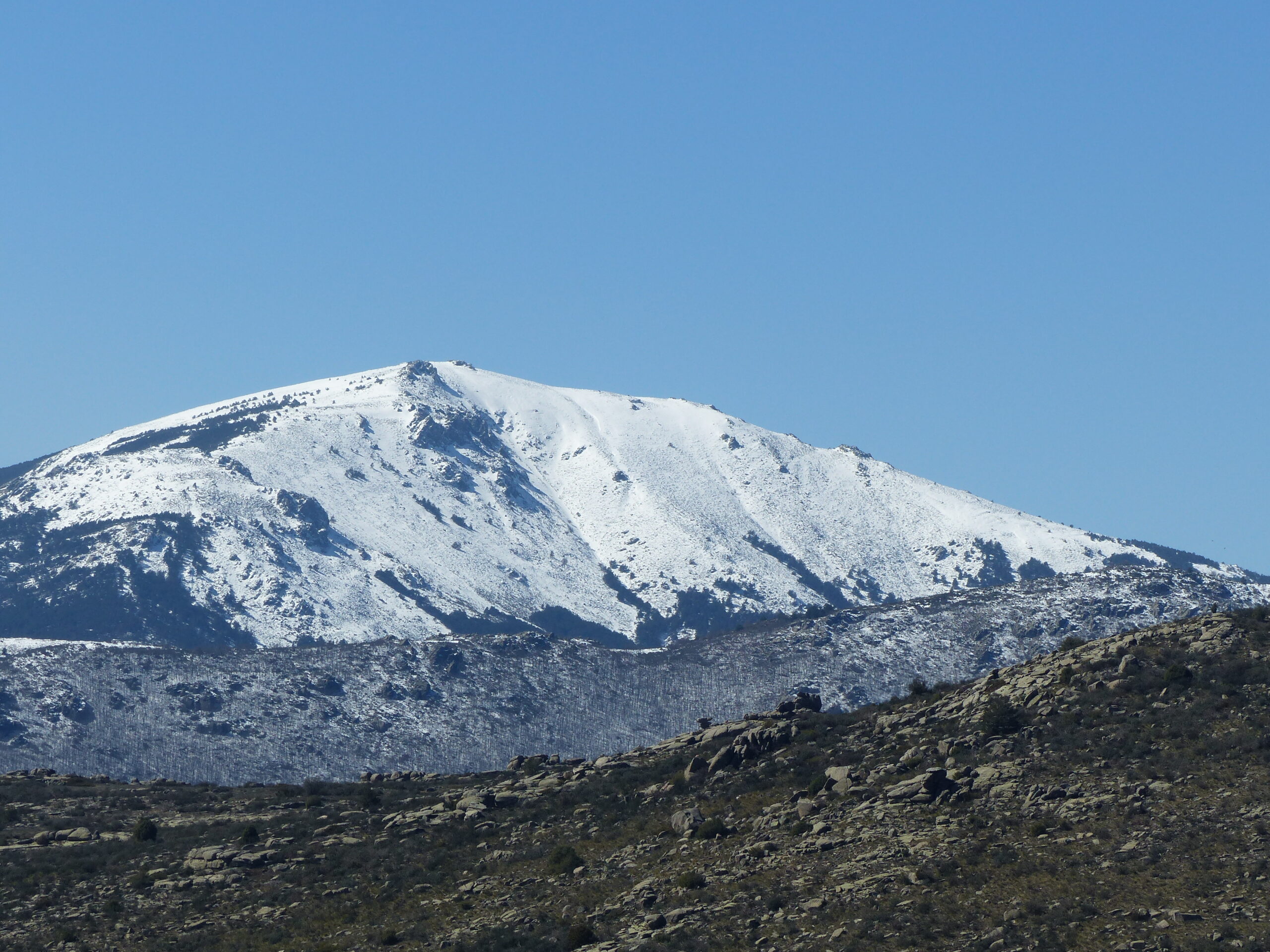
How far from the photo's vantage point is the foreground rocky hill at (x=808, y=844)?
48531 millimetres

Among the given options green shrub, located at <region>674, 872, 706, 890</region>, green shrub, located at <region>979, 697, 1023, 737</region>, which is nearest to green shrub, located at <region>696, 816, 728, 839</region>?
green shrub, located at <region>674, 872, 706, 890</region>

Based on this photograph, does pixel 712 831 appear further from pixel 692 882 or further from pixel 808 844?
pixel 692 882

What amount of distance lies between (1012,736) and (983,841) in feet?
33.8

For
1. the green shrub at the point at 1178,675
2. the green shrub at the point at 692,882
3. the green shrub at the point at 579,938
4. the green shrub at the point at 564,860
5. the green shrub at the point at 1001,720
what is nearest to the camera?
the green shrub at the point at 579,938

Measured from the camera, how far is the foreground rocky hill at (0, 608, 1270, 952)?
159 ft

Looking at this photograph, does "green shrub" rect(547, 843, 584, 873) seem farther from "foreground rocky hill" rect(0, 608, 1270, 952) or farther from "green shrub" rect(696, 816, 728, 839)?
"green shrub" rect(696, 816, 728, 839)

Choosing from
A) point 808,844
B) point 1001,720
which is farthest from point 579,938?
point 1001,720

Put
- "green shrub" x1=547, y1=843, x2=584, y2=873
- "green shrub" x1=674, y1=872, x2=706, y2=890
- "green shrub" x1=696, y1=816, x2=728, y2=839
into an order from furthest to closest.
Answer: "green shrub" x1=696, y1=816, x2=728, y2=839 → "green shrub" x1=547, y1=843, x2=584, y2=873 → "green shrub" x1=674, y1=872, x2=706, y2=890

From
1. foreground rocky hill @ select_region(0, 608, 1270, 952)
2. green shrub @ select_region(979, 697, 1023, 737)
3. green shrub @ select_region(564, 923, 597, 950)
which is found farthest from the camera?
green shrub @ select_region(979, 697, 1023, 737)

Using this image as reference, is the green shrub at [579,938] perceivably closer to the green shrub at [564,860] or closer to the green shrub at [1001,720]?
the green shrub at [564,860]

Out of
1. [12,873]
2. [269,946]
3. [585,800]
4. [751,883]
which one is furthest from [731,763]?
[12,873]

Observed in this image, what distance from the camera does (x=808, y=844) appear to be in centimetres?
5584

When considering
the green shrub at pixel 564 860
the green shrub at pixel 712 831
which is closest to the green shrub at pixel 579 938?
the green shrub at pixel 564 860

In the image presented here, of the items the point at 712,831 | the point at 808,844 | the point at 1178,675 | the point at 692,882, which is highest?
the point at 1178,675
